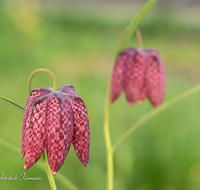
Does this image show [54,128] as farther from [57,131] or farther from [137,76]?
[137,76]

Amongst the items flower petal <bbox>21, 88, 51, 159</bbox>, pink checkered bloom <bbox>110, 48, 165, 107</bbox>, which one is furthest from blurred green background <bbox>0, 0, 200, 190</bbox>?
flower petal <bbox>21, 88, 51, 159</bbox>

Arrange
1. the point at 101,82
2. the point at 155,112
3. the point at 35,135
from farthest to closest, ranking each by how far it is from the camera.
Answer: the point at 101,82
the point at 155,112
the point at 35,135

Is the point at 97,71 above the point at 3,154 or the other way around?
above

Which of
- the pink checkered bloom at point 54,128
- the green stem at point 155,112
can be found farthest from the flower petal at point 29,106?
the green stem at point 155,112

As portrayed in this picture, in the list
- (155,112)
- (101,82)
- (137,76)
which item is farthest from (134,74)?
(101,82)

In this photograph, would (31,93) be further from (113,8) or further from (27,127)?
(113,8)

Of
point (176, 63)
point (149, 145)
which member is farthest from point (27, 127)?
point (176, 63)
